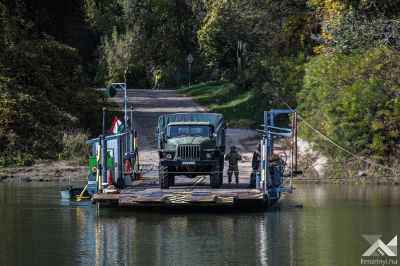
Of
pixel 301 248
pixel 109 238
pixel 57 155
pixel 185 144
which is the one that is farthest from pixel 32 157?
pixel 301 248

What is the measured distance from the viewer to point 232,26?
2092 inches

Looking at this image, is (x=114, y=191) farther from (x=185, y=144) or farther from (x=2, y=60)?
A: (x=2, y=60)

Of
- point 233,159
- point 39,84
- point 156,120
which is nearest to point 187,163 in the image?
point 233,159

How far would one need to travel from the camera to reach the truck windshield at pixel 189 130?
33375 mm

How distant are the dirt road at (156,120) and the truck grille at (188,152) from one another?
440cm

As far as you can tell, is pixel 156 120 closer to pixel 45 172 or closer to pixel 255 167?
pixel 45 172

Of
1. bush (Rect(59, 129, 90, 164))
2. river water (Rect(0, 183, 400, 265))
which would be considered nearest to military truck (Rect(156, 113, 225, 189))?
river water (Rect(0, 183, 400, 265))

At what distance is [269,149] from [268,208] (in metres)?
1.93

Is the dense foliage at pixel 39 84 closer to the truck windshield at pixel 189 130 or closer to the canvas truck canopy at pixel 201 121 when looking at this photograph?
the canvas truck canopy at pixel 201 121

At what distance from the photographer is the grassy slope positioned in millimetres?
54969

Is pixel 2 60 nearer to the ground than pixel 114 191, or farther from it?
farther from it

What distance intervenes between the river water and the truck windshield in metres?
3.29

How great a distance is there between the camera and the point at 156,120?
56031 mm

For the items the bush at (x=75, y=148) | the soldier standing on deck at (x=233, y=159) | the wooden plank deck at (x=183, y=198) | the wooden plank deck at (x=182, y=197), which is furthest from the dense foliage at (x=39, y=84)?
the wooden plank deck at (x=183, y=198)
